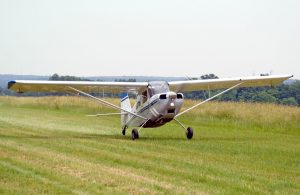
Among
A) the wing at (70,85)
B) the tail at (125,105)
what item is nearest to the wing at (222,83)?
the wing at (70,85)

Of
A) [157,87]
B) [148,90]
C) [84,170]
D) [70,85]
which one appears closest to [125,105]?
[148,90]

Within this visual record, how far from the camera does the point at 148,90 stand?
19609 millimetres

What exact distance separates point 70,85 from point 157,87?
2872 mm

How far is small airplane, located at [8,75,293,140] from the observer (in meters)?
18.5

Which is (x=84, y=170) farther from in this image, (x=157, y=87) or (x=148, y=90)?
(x=148, y=90)

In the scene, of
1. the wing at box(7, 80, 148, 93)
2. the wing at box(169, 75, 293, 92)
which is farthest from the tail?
the wing at box(169, 75, 293, 92)

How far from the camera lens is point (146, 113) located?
19469 mm

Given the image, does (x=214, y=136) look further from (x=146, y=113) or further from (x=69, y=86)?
(x=69, y=86)

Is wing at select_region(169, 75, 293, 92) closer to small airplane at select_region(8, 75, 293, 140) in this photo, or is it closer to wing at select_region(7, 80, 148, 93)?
small airplane at select_region(8, 75, 293, 140)

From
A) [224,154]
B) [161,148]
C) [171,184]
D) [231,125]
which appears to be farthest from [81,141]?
[231,125]

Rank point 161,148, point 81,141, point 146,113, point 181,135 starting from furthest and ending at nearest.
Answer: point 181,135
point 146,113
point 81,141
point 161,148

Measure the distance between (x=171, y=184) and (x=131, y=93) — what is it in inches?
499

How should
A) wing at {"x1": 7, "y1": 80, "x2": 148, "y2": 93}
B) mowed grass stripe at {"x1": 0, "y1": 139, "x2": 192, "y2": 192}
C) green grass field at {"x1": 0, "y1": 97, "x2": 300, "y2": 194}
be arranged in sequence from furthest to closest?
wing at {"x1": 7, "y1": 80, "x2": 148, "y2": 93} < mowed grass stripe at {"x1": 0, "y1": 139, "x2": 192, "y2": 192} < green grass field at {"x1": 0, "y1": 97, "x2": 300, "y2": 194}

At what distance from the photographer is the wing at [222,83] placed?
21094 mm
